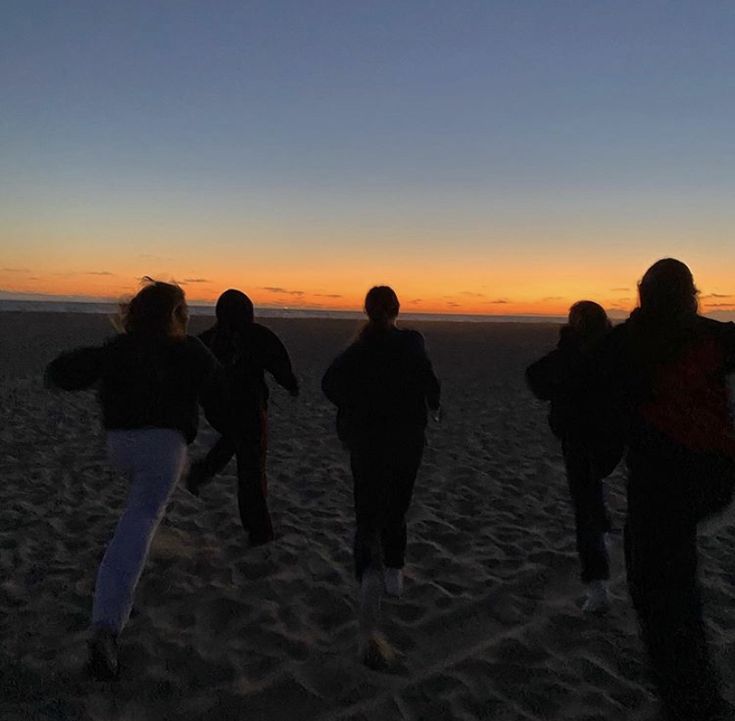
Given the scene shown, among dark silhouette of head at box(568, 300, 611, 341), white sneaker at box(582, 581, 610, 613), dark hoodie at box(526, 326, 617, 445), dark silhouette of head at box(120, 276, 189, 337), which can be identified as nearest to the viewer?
dark hoodie at box(526, 326, 617, 445)

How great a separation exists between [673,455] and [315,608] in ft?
8.70

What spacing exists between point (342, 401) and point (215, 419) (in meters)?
1.42

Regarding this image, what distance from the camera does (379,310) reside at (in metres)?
4.02

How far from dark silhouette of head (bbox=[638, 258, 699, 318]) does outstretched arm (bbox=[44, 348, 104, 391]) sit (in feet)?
8.35

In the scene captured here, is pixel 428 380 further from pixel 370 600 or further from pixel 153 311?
pixel 153 311

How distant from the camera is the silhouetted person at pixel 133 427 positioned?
3.55 meters

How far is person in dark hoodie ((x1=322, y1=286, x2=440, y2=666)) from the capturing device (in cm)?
390

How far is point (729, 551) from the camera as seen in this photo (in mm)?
5953

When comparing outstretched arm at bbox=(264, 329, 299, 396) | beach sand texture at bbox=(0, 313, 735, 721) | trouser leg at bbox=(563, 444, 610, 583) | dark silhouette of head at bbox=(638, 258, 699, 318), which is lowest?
beach sand texture at bbox=(0, 313, 735, 721)

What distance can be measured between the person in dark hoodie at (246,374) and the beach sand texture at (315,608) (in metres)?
0.68

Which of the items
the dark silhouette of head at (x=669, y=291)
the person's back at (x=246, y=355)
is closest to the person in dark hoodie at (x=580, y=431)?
the dark silhouette of head at (x=669, y=291)

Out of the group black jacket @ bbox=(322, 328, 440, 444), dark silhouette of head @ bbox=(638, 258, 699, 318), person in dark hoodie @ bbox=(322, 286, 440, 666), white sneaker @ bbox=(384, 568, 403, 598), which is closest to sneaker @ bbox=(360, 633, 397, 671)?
person in dark hoodie @ bbox=(322, 286, 440, 666)

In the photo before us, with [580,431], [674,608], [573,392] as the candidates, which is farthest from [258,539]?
[674,608]

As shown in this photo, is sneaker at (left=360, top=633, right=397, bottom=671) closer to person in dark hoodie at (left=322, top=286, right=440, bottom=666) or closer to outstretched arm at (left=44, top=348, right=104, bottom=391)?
person in dark hoodie at (left=322, top=286, right=440, bottom=666)
